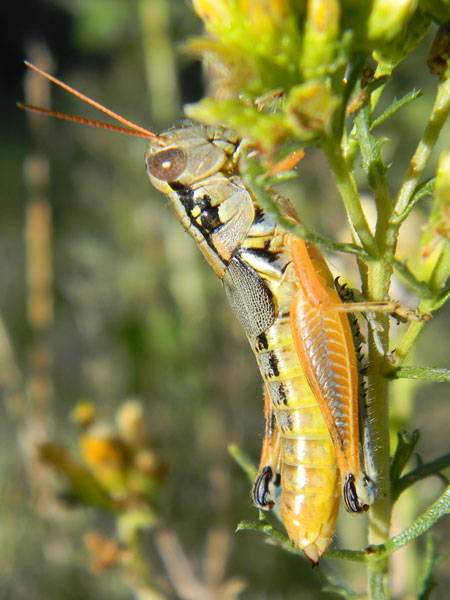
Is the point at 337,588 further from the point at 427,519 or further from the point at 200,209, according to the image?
the point at 200,209

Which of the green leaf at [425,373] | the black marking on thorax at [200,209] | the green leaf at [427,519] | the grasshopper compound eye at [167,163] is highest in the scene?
the grasshopper compound eye at [167,163]

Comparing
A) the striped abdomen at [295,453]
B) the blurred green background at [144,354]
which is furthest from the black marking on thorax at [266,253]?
the blurred green background at [144,354]

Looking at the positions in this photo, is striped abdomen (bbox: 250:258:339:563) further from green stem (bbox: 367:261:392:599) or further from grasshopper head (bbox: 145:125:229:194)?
grasshopper head (bbox: 145:125:229:194)

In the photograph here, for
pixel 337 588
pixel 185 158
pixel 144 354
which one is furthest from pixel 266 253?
pixel 144 354

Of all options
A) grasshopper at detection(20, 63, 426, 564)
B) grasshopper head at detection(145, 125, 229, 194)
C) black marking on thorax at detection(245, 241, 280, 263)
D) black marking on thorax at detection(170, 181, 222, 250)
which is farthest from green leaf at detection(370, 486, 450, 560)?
grasshopper head at detection(145, 125, 229, 194)

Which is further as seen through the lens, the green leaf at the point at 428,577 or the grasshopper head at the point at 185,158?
the grasshopper head at the point at 185,158

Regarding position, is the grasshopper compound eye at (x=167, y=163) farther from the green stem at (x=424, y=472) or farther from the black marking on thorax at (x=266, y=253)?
the green stem at (x=424, y=472)

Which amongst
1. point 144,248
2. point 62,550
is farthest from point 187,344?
point 62,550
